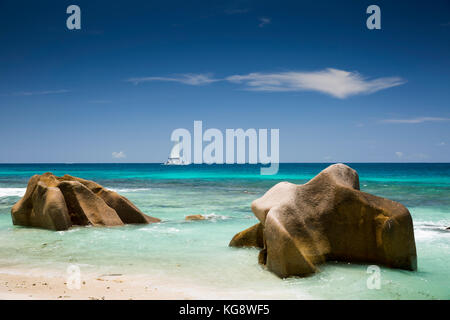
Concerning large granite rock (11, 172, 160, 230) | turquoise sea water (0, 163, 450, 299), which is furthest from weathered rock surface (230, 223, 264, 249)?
large granite rock (11, 172, 160, 230)

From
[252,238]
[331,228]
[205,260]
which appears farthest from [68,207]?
[331,228]

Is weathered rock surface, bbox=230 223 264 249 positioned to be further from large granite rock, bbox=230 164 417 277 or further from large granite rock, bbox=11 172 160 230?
large granite rock, bbox=11 172 160 230

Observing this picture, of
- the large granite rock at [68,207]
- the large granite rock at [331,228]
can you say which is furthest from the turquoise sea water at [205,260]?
the large granite rock at [68,207]

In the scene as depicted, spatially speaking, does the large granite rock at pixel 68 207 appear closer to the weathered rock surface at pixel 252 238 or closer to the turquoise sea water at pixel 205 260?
the turquoise sea water at pixel 205 260

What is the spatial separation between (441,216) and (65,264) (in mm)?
11365

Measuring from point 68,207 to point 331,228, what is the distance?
22.5 ft

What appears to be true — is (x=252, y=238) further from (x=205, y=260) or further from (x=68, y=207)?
(x=68, y=207)

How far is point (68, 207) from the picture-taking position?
980cm

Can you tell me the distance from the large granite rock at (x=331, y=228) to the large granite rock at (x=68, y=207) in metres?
5.16

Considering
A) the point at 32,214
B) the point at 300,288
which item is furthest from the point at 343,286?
the point at 32,214

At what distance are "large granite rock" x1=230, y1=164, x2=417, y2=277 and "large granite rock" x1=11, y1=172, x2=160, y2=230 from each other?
516cm

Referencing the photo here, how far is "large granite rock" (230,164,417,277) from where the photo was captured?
5.30m

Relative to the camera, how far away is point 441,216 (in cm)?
1234
